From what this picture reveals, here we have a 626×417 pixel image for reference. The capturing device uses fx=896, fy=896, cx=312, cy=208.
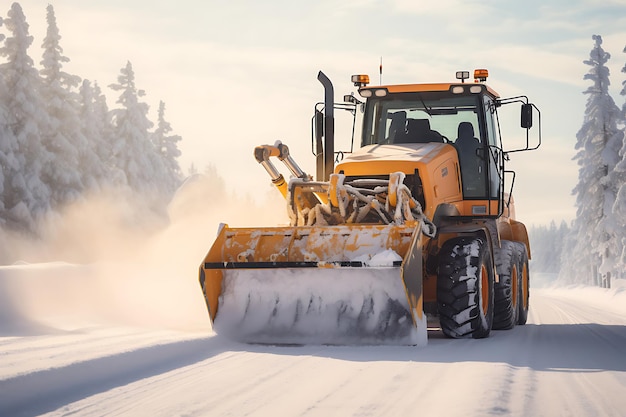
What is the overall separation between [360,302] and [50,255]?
34.2 metres

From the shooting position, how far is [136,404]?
5.92 meters

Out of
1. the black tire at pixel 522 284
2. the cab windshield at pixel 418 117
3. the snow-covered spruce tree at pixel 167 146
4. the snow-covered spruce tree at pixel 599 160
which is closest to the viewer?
the cab windshield at pixel 418 117

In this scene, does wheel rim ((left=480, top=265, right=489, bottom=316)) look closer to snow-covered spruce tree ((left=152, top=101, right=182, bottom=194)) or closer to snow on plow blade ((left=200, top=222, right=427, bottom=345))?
snow on plow blade ((left=200, top=222, right=427, bottom=345))

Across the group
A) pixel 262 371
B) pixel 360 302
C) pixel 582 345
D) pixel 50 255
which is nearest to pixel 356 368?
pixel 262 371

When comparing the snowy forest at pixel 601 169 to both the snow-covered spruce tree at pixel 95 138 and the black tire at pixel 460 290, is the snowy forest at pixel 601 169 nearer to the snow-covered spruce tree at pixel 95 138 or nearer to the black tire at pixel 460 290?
the snow-covered spruce tree at pixel 95 138

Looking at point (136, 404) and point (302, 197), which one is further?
point (302, 197)

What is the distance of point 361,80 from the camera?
42.4ft

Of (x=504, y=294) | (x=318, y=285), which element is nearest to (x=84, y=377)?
(x=318, y=285)

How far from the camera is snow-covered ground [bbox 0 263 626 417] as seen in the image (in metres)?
5.80

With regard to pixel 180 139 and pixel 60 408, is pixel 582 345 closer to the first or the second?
pixel 60 408

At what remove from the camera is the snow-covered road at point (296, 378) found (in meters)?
5.78

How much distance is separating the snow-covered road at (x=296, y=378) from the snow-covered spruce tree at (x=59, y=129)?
33421 mm

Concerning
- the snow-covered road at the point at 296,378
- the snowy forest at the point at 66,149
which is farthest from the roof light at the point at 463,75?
the snowy forest at the point at 66,149

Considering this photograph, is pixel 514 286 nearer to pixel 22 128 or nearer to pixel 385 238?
pixel 385 238
